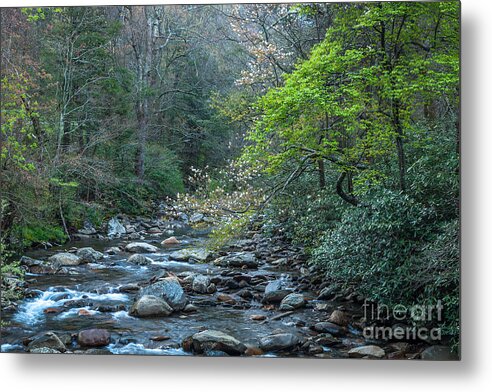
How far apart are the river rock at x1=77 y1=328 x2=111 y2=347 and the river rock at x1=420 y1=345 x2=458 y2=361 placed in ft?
7.36

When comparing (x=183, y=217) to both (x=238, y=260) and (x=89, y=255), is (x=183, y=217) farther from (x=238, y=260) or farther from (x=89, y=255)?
(x=89, y=255)

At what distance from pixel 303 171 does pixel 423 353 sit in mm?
1544

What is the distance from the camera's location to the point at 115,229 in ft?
14.1

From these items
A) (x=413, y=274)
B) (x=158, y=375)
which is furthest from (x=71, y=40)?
(x=413, y=274)

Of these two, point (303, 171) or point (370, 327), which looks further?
point (303, 171)

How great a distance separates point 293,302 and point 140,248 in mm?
1245

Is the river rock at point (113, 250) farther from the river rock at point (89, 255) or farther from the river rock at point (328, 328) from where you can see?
the river rock at point (328, 328)

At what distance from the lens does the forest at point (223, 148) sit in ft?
13.1

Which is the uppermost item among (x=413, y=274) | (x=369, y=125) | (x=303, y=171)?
(x=369, y=125)

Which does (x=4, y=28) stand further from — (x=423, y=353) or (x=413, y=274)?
(x=423, y=353)

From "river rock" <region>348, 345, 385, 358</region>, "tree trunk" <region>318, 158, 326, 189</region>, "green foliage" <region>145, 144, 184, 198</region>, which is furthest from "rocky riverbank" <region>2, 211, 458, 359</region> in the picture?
"tree trunk" <region>318, 158, 326, 189</region>

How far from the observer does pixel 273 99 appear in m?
4.13

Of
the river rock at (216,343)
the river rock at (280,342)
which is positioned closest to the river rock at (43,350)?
the river rock at (216,343)

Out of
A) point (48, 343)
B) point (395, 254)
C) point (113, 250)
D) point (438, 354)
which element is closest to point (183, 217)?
point (113, 250)
